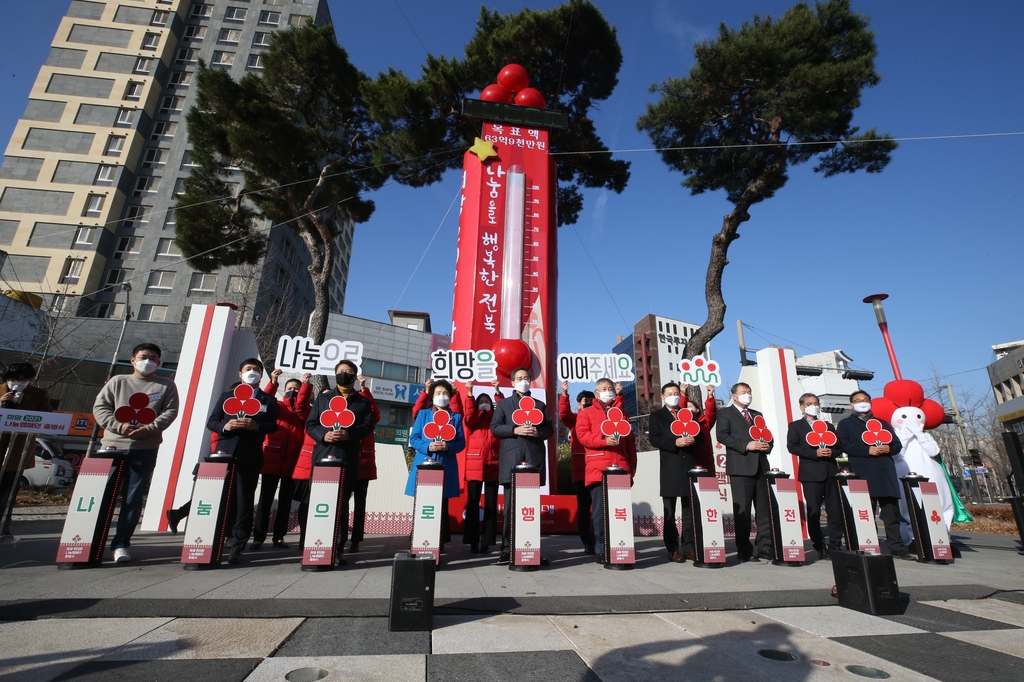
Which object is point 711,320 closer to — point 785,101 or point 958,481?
point 785,101

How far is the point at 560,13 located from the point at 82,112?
33813 mm

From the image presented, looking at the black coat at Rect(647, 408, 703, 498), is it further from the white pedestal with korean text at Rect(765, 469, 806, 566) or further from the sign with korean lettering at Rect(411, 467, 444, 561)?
the sign with korean lettering at Rect(411, 467, 444, 561)

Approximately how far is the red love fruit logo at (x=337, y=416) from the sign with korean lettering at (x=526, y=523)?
5.06 ft

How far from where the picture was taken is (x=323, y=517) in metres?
3.85

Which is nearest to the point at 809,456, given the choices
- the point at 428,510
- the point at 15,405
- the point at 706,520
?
the point at 706,520

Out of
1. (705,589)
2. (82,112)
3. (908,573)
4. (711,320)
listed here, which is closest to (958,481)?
(711,320)

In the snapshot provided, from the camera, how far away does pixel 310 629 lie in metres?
2.38

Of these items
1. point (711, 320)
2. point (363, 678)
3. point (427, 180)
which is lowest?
point (363, 678)

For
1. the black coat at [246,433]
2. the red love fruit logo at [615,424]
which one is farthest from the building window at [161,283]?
the red love fruit logo at [615,424]

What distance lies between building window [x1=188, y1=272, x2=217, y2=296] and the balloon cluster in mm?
23951

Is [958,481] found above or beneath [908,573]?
above

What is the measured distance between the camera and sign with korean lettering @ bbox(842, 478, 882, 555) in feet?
14.7

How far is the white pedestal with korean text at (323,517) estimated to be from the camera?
3.75m

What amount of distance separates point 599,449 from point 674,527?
1057 millimetres
